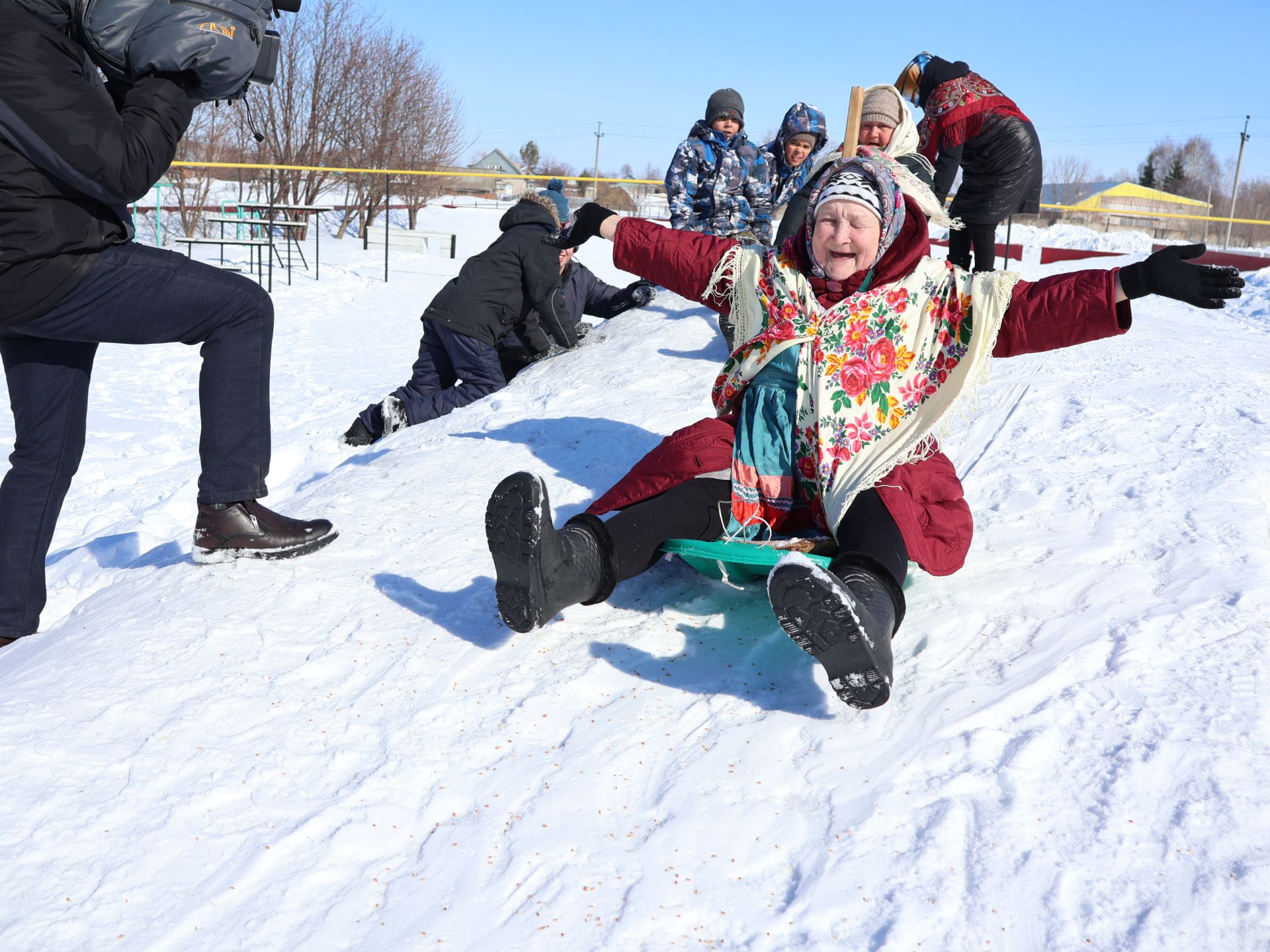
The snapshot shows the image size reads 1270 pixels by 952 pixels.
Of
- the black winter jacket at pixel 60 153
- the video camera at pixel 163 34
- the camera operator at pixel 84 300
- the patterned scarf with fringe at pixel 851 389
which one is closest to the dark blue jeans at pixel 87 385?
the camera operator at pixel 84 300

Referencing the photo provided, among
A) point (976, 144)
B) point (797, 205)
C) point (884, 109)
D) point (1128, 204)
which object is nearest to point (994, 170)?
point (976, 144)

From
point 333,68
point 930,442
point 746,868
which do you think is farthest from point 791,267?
point 333,68

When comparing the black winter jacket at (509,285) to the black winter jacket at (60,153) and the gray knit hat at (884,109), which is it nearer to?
the gray knit hat at (884,109)

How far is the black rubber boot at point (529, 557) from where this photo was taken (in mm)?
2090

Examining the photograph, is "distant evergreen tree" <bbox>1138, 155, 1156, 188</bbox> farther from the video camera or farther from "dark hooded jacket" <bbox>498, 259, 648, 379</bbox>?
the video camera

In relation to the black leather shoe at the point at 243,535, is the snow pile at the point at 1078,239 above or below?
above

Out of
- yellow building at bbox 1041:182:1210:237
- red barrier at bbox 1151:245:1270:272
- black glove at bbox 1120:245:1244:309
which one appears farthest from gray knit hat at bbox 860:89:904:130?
yellow building at bbox 1041:182:1210:237

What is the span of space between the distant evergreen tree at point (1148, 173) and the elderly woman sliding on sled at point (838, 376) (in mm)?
60277

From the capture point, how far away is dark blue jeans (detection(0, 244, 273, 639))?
2373mm

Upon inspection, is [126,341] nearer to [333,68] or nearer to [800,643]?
[800,643]

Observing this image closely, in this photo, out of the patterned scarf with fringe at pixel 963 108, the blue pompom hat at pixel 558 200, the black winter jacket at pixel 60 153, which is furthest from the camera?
the blue pompom hat at pixel 558 200

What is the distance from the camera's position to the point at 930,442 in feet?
8.46

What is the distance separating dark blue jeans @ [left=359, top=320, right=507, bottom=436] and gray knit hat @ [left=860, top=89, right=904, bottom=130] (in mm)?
2518

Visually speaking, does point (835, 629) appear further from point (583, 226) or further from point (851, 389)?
point (583, 226)
